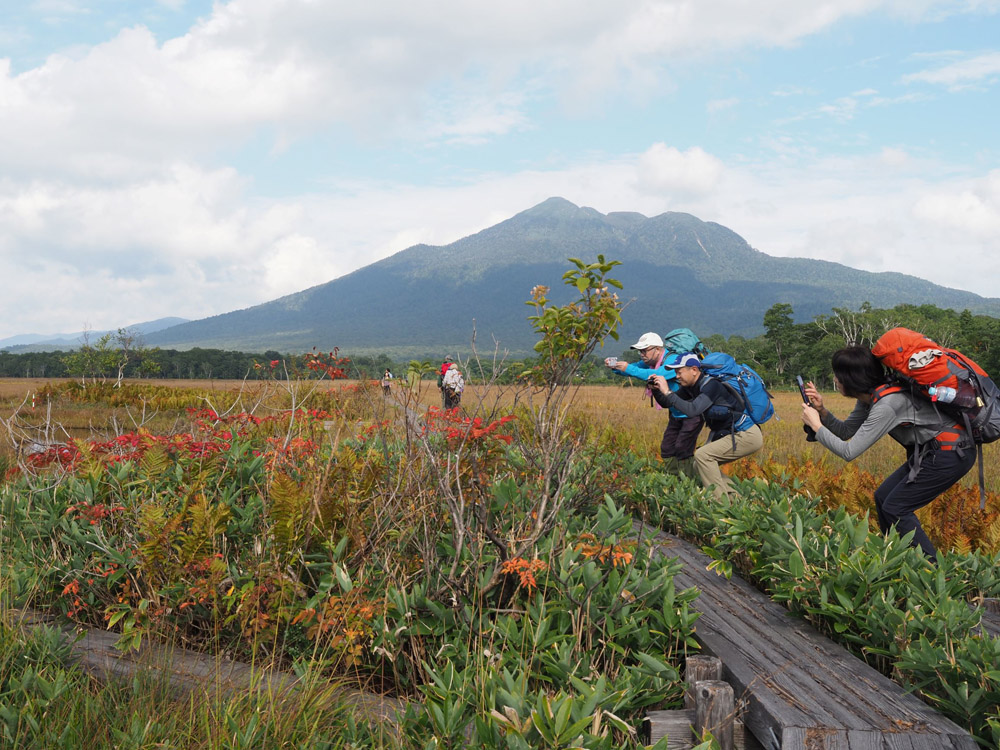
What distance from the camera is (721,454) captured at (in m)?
5.52

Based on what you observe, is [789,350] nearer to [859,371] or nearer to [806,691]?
[859,371]

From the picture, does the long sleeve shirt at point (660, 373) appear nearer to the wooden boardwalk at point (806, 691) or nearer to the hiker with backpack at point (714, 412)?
the hiker with backpack at point (714, 412)

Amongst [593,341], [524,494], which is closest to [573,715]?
[524,494]

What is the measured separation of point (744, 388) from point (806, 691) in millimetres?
3194

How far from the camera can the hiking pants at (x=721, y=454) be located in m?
5.48

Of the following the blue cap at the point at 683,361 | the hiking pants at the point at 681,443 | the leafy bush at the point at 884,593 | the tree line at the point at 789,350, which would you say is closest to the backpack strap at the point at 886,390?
the leafy bush at the point at 884,593

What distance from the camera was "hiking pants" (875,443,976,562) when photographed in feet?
12.7

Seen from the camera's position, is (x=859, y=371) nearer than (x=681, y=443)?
Yes

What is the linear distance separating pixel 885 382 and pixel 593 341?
178 centimetres

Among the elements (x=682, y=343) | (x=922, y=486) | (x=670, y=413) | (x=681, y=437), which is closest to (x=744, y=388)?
(x=682, y=343)

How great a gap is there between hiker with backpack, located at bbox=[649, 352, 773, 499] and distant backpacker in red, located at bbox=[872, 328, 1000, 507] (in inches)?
66.8

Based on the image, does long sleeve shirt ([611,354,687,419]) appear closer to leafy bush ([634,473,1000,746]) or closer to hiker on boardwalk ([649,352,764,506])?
hiker on boardwalk ([649,352,764,506])

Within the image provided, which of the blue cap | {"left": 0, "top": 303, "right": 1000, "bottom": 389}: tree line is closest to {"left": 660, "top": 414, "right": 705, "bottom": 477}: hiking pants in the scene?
the blue cap

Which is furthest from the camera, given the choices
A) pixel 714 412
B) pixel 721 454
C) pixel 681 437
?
pixel 681 437
